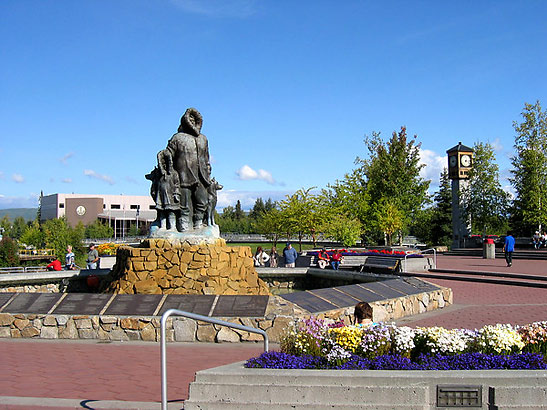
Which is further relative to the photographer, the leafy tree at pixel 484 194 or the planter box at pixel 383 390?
the leafy tree at pixel 484 194

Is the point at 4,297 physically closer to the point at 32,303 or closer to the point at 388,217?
the point at 32,303

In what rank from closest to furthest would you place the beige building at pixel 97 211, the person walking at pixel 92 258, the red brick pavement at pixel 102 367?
the red brick pavement at pixel 102 367, the person walking at pixel 92 258, the beige building at pixel 97 211

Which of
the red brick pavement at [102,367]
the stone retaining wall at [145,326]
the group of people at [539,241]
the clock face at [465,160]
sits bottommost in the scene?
the red brick pavement at [102,367]

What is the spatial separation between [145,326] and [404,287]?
19.0 ft

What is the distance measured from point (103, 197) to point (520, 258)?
299ft

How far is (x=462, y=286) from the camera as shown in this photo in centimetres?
1714

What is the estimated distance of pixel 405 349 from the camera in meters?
5.22

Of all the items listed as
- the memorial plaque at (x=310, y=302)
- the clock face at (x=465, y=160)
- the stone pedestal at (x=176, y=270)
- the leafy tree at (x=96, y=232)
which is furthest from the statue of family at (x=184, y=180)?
the leafy tree at (x=96, y=232)

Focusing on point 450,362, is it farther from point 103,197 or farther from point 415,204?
point 103,197

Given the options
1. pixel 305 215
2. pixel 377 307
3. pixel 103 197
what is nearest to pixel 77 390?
pixel 377 307

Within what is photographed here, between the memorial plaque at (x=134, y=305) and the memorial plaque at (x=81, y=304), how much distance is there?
193 mm

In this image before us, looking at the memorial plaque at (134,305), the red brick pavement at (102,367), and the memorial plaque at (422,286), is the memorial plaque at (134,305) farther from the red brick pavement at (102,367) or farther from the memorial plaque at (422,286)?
the memorial plaque at (422,286)

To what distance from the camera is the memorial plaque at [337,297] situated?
9.83 meters

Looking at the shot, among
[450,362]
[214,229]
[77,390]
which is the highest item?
[214,229]
